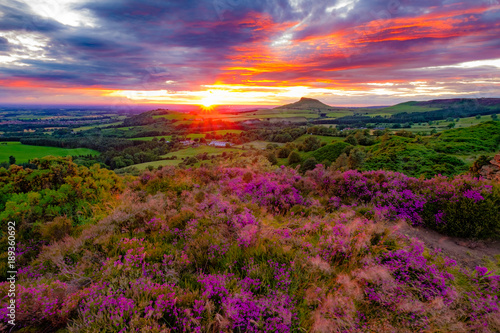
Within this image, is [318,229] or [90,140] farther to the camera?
[90,140]

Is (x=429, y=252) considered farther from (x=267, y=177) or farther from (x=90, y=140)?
(x=90, y=140)

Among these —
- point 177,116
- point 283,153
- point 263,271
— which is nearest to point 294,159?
point 283,153

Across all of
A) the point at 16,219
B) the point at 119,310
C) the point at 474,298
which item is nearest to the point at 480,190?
the point at 474,298

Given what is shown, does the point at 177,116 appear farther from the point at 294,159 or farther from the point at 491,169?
the point at 491,169

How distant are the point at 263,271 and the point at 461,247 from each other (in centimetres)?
521

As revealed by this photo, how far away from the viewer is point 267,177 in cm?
895

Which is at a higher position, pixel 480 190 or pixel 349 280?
pixel 480 190

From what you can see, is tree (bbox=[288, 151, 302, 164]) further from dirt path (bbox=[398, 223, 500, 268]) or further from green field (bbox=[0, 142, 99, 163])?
green field (bbox=[0, 142, 99, 163])

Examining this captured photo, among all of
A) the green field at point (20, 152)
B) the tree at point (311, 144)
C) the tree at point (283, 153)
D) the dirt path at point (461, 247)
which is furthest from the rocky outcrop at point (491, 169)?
the green field at point (20, 152)

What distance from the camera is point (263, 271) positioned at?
3893 mm

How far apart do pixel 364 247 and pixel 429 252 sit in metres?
1.84

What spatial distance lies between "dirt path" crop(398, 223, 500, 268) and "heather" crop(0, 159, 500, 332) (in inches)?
10.1

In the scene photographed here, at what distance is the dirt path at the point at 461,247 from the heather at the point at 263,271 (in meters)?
0.26

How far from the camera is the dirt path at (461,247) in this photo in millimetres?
5191
